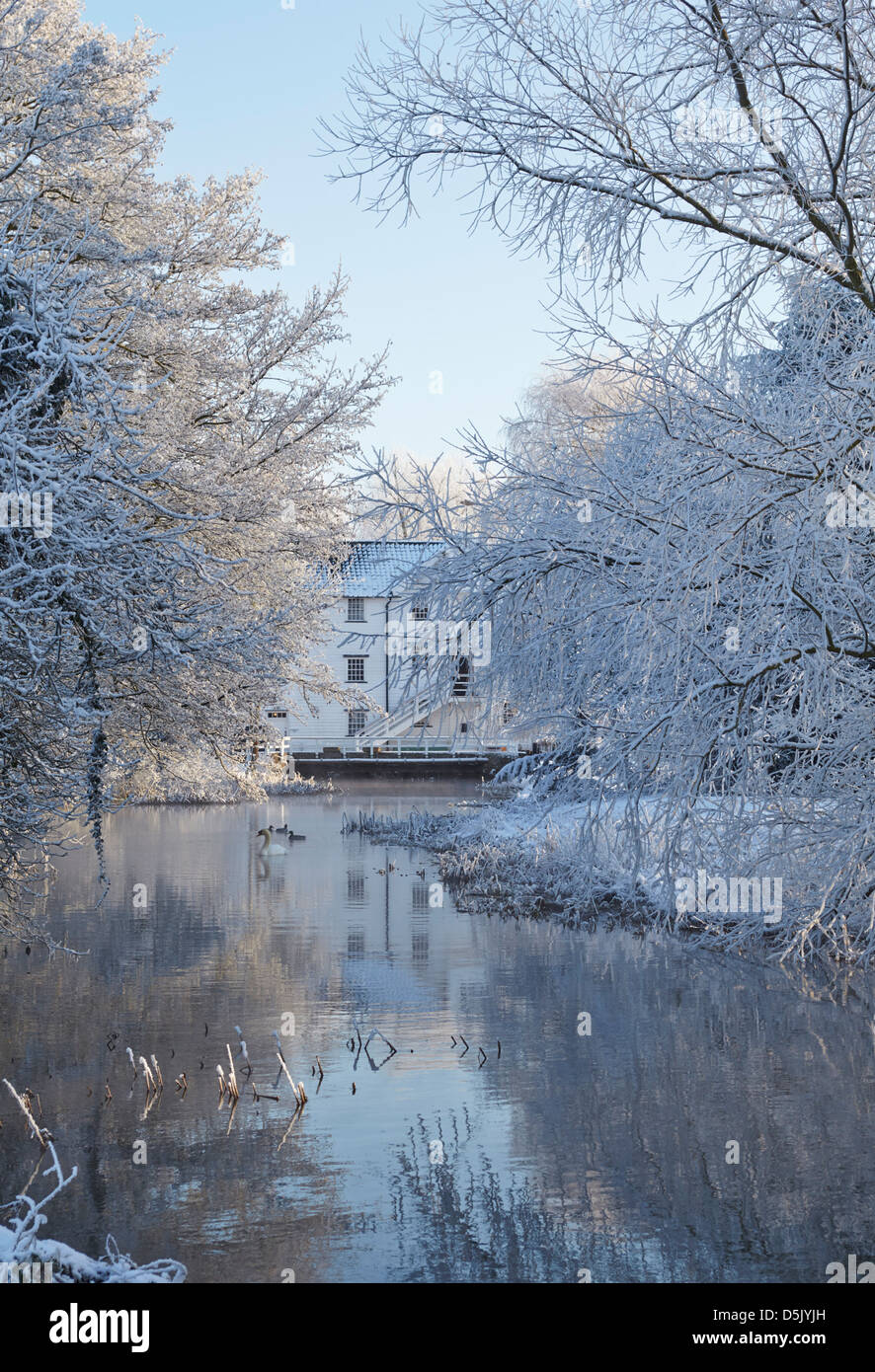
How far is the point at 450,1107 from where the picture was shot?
9656mm

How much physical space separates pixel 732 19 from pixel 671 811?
4.47 metres

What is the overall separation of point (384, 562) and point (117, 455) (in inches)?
93.5

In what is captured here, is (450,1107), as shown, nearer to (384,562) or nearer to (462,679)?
(462,679)

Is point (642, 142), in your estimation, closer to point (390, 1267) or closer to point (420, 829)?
point (390, 1267)

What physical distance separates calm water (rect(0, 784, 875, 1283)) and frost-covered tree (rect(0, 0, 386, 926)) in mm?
2062

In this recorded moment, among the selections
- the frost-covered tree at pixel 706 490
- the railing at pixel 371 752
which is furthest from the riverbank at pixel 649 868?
the railing at pixel 371 752

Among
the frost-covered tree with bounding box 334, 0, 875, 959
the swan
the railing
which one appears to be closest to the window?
the frost-covered tree with bounding box 334, 0, 875, 959

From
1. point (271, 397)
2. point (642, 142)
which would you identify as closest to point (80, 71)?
point (642, 142)

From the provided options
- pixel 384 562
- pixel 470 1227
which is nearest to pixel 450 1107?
pixel 470 1227

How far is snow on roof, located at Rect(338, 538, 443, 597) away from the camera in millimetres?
7766

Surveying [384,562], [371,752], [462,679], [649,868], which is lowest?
[371,752]

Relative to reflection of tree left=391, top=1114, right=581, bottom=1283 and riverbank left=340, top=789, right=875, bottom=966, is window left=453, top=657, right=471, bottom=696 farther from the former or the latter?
reflection of tree left=391, top=1114, right=581, bottom=1283

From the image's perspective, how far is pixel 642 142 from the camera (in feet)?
23.5
